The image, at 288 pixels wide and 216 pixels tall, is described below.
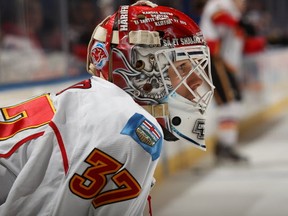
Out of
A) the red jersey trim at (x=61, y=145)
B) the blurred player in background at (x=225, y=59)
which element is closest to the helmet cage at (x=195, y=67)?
the red jersey trim at (x=61, y=145)

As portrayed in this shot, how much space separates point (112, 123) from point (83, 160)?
0.27 ft

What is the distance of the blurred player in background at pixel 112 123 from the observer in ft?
4.47

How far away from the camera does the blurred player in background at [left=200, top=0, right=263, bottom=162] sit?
208 inches

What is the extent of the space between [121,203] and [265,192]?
114 inches

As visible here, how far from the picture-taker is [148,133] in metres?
1.37

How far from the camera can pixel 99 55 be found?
1.60 metres

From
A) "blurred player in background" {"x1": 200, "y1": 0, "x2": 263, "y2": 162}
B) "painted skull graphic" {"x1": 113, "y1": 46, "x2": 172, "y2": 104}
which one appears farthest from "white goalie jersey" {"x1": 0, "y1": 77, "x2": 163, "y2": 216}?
"blurred player in background" {"x1": 200, "y1": 0, "x2": 263, "y2": 162}

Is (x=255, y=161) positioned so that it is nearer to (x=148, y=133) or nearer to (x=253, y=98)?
(x=253, y=98)

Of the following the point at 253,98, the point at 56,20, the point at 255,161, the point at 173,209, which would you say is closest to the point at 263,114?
the point at 253,98

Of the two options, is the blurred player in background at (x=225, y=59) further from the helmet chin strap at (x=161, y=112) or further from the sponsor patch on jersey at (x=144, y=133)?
the sponsor patch on jersey at (x=144, y=133)

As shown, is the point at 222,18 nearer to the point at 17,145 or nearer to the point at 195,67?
the point at 195,67

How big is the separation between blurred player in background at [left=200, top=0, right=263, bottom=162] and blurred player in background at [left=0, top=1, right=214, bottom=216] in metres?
3.66

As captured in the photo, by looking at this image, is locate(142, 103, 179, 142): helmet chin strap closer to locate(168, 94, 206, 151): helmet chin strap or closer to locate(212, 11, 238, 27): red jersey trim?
locate(168, 94, 206, 151): helmet chin strap

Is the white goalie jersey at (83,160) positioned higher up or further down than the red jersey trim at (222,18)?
higher up
